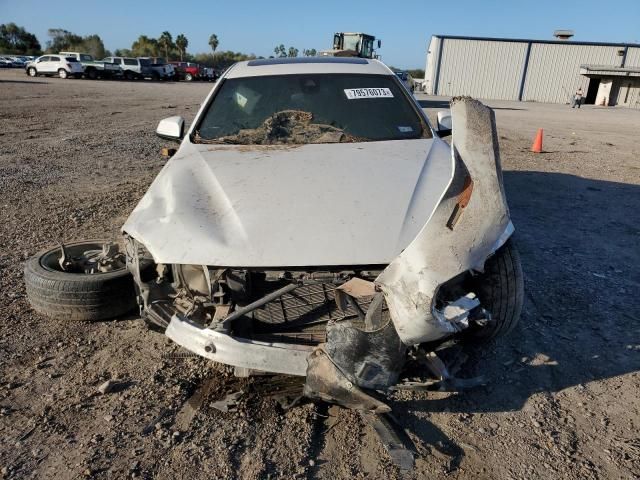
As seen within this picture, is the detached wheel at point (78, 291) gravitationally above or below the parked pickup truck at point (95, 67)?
below

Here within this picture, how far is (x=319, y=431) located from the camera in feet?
8.01

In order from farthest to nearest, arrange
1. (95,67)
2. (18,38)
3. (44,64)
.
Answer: (18,38) < (95,67) < (44,64)

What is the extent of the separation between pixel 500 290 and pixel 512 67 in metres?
43.3

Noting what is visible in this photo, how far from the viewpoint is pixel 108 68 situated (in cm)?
3625

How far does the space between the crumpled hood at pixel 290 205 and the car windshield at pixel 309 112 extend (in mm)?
318

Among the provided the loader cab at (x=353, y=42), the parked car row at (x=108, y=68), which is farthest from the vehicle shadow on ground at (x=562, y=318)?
the parked car row at (x=108, y=68)

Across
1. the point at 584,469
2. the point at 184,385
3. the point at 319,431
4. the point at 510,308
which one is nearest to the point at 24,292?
the point at 184,385

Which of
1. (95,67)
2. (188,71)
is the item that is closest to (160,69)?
(188,71)

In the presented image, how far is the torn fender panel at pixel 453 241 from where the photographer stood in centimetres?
206

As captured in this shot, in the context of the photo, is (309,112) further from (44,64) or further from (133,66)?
(133,66)

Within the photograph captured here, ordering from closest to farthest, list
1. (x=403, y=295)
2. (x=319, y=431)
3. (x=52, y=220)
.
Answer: (x=403, y=295)
(x=319, y=431)
(x=52, y=220)

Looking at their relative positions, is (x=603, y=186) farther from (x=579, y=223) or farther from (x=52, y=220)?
(x=52, y=220)

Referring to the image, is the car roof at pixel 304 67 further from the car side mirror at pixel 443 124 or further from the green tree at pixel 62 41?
the green tree at pixel 62 41

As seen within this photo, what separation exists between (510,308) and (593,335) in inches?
49.1
